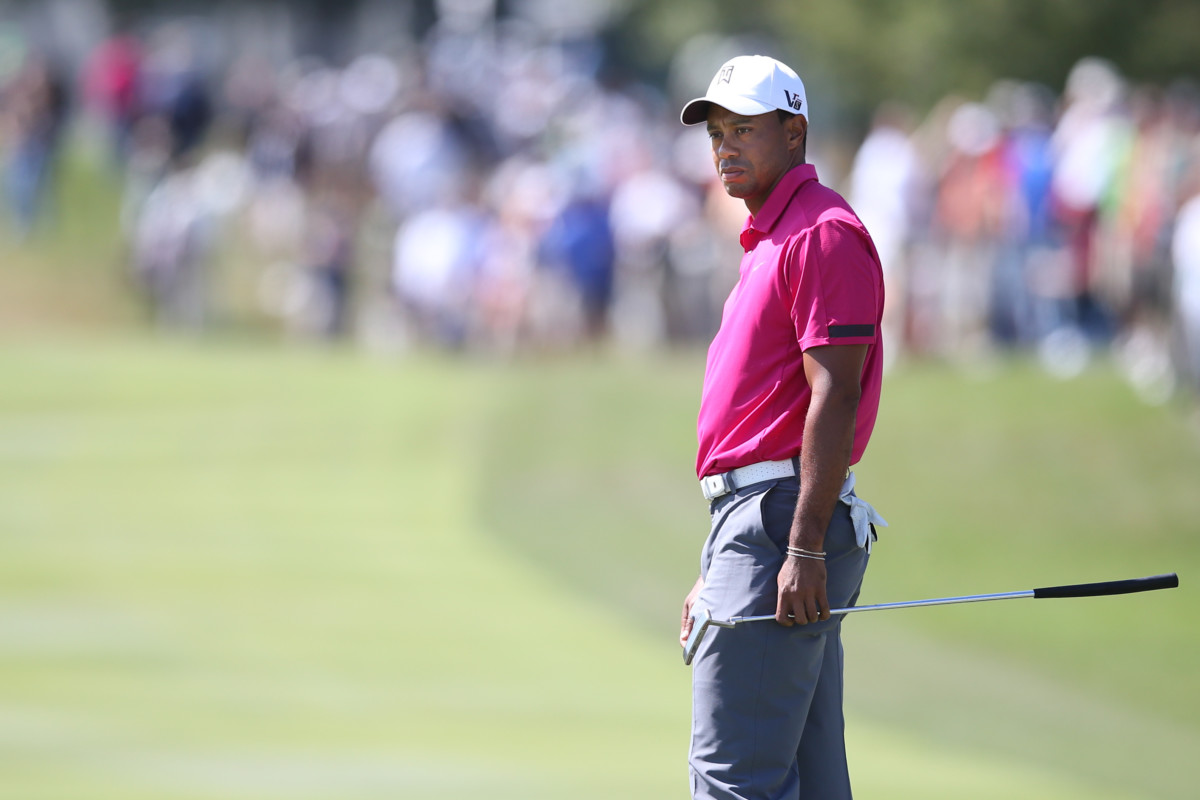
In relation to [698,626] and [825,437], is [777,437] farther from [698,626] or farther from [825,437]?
[698,626]

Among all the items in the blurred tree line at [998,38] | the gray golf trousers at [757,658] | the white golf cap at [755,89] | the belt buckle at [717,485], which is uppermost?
the blurred tree line at [998,38]

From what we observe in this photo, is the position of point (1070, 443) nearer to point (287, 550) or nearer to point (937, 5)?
point (287, 550)

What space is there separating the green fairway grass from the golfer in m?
2.86

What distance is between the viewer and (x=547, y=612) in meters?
11.4

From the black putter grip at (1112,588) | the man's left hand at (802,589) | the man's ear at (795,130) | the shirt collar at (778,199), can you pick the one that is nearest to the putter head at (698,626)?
the man's left hand at (802,589)

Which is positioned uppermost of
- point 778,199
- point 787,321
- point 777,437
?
point 778,199

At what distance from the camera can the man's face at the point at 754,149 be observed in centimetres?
458

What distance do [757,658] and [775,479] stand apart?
44cm

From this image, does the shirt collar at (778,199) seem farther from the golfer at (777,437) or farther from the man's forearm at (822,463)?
the man's forearm at (822,463)

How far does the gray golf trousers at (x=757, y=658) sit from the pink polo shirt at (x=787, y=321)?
138 mm

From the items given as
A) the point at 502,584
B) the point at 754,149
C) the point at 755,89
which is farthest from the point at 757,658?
the point at 502,584

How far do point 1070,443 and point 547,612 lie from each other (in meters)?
4.61

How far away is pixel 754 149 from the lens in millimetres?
4586

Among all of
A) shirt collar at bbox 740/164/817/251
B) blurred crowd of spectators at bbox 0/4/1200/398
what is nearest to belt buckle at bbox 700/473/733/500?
shirt collar at bbox 740/164/817/251
